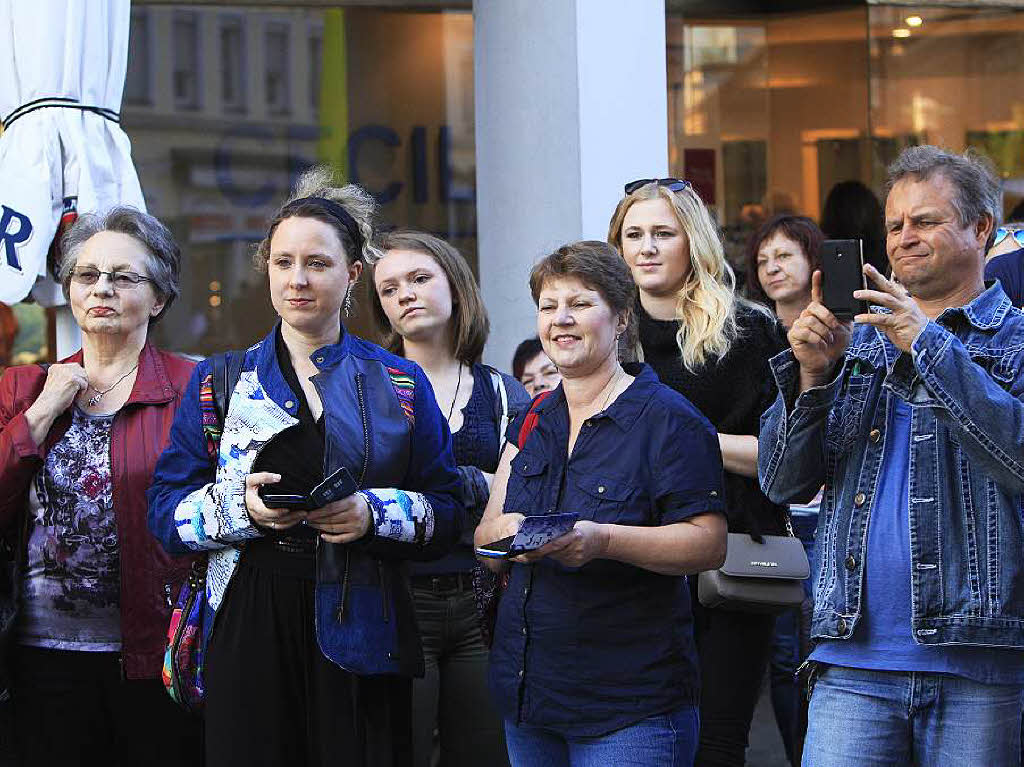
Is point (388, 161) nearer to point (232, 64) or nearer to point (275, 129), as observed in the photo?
point (275, 129)

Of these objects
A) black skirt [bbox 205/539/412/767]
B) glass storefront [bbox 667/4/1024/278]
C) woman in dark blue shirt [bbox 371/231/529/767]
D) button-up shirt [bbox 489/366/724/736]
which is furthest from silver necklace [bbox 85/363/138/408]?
glass storefront [bbox 667/4/1024/278]

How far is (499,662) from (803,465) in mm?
904

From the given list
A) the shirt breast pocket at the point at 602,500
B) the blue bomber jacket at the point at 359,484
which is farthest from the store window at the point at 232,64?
the shirt breast pocket at the point at 602,500

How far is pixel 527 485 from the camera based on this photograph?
12.2 ft

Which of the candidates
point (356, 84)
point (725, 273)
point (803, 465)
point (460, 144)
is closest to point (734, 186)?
point (460, 144)

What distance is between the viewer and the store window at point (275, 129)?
8.88 meters

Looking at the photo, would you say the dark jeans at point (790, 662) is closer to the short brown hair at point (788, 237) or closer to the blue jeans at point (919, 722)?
the short brown hair at point (788, 237)

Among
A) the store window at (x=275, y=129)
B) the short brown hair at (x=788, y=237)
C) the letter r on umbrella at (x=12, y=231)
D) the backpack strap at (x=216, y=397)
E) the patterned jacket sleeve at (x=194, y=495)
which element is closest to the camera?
the patterned jacket sleeve at (x=194, y=495)

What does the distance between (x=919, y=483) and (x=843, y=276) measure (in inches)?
20.8

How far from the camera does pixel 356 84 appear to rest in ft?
30.0

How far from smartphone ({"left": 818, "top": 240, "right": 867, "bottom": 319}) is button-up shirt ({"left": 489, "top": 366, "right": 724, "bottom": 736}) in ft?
1.73

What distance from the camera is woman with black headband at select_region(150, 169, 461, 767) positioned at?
360 centimetres

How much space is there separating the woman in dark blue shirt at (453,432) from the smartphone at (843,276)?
137cm

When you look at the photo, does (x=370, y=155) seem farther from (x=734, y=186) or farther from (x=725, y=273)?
(x=725, y=273)
